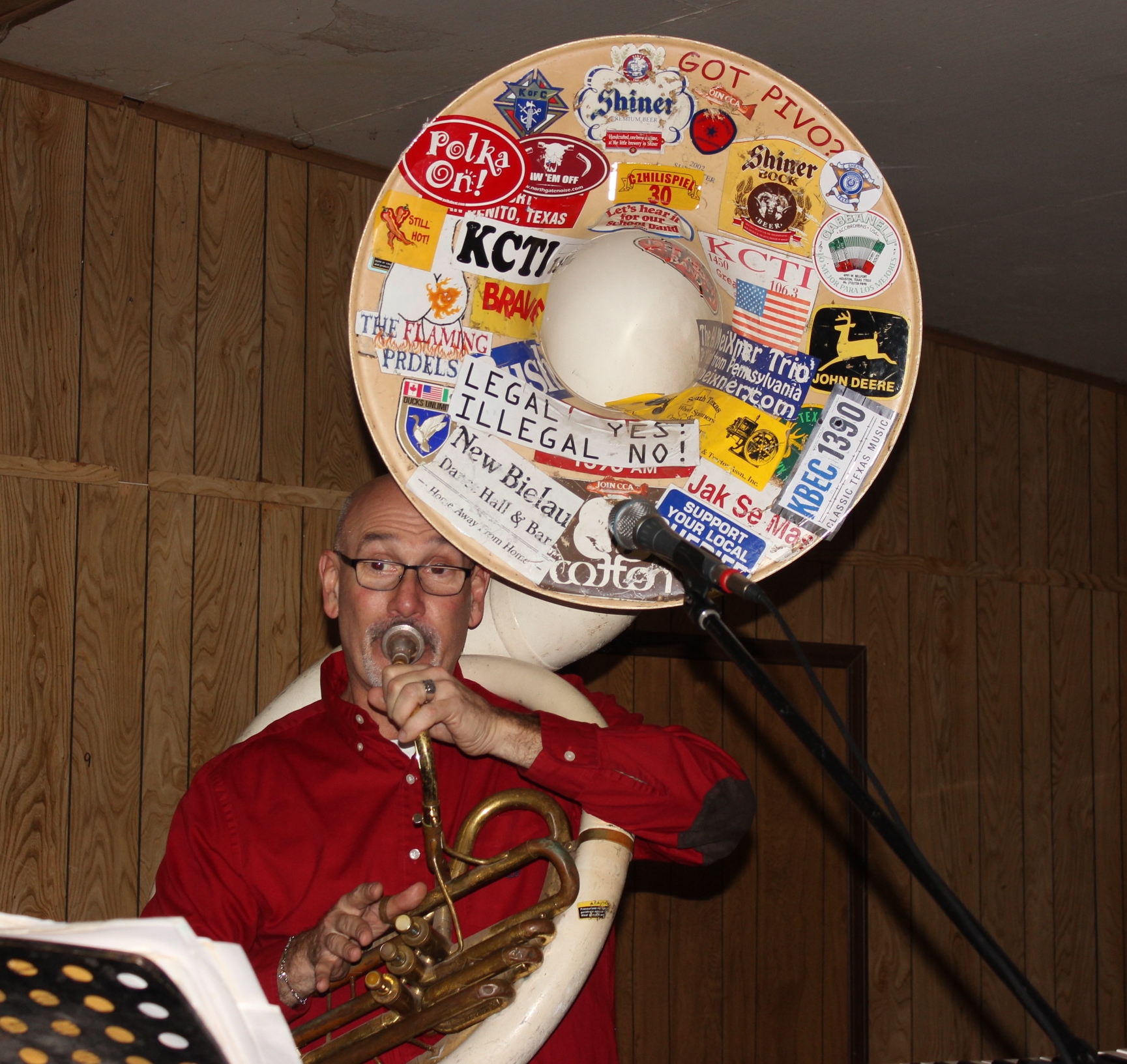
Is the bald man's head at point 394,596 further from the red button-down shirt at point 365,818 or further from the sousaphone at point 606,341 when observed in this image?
the sousaphone at point 606,341

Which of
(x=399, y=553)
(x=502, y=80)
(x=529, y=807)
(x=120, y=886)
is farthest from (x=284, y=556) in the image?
(x=502, y=80)

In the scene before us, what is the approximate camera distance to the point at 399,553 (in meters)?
1.66

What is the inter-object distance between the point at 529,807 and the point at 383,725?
22 cm

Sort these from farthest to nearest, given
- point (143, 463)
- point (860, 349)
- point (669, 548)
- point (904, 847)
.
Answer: point (143, 463) → point (860, 349) → point (669, 548) → point (904, 847)

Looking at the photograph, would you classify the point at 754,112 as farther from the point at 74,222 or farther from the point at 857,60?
the point at 74,222

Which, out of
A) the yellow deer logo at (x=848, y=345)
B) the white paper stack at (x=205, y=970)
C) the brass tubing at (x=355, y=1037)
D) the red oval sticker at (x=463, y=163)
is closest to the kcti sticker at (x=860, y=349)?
the yellow deer logo at (x=848, y=345)

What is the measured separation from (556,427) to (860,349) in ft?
1.12

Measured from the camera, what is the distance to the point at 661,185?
4.83ft

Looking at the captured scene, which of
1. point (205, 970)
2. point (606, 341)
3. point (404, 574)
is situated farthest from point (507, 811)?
point (205, 970)

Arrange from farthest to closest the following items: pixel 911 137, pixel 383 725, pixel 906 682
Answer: pixel 906 682, pixel 911 137, pixel 383 725

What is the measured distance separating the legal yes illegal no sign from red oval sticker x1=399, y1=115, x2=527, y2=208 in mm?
426

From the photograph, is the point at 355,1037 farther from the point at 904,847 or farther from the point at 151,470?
the point at 151,470

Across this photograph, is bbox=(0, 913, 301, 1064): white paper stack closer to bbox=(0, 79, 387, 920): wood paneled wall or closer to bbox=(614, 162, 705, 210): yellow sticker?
bbox=(614, 162, 705, 210): yellow sticker

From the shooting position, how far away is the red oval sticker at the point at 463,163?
1409mm
